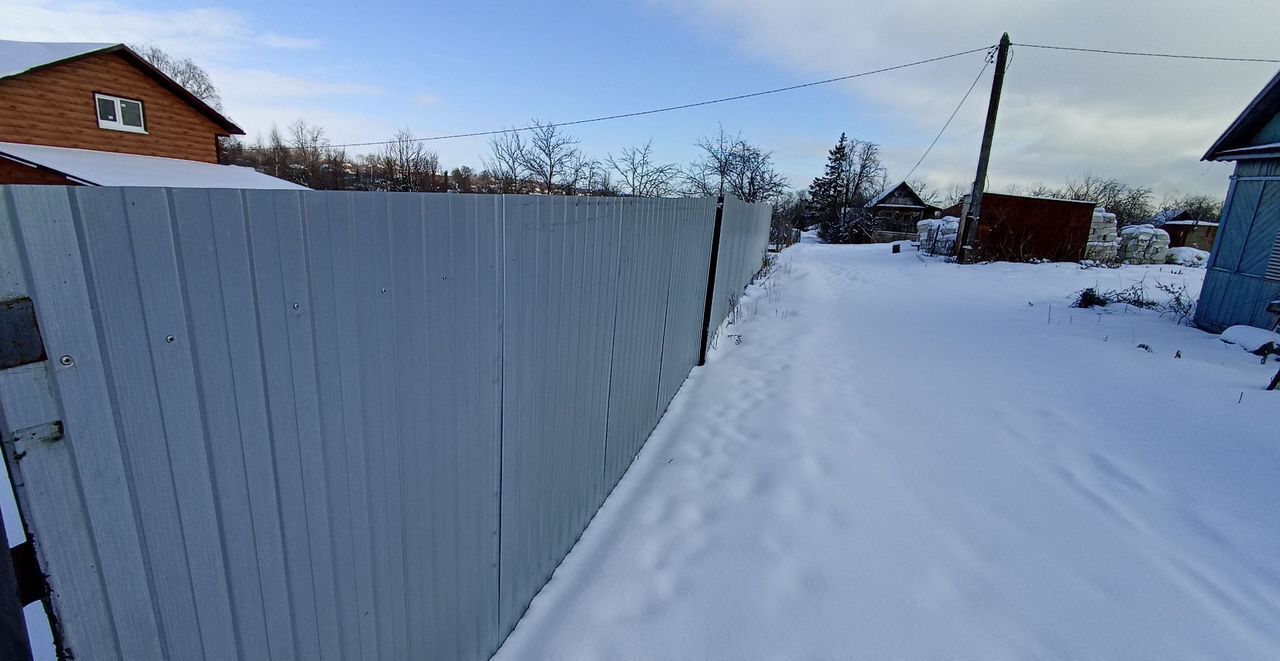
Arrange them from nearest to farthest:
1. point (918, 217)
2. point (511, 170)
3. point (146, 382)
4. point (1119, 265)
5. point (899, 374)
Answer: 1. point (146, 382)
2. point (899, 374)
3. point (1119, 265)
4. point (511, 170)
5. point (918, 217)

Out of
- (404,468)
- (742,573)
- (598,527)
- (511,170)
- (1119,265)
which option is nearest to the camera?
(404,468)

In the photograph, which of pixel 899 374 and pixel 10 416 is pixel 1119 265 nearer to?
pixel 899 374

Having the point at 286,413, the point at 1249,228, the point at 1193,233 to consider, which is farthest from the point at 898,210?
the point at 286,413

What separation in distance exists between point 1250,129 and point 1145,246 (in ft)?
43.6

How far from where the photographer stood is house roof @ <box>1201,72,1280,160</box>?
283 inches

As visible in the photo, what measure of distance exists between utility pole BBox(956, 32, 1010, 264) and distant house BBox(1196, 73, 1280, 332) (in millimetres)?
6104

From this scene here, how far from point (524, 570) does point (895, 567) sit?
1.74 metres

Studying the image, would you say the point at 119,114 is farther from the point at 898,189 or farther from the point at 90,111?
the point at 898,189

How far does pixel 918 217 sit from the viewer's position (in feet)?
132

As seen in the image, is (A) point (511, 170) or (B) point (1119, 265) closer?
(B) point (1119, 265)

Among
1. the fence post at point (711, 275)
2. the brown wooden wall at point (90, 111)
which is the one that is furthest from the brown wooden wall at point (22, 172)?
the fence post at point (711, 275)

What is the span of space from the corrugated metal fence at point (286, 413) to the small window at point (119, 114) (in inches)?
747

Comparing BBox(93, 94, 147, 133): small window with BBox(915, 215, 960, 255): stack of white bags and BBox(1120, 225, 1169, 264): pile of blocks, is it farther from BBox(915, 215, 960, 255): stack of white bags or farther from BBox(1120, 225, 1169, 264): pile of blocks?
BBox(1120, 225, 1169, 264): pile of blocks

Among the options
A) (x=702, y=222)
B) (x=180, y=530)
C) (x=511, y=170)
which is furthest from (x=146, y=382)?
(x=511, y=170)
